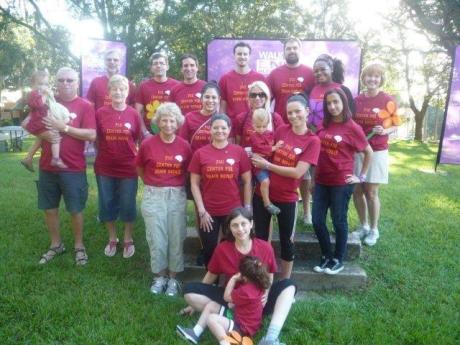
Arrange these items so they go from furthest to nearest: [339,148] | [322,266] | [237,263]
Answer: [322,266] → [339,148] → [237,263]

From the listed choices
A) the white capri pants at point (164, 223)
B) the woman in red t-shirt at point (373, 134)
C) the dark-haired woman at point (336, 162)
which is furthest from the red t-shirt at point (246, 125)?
the woman in red t-shirt at point (373, 134)

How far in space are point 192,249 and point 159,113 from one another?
171 cm

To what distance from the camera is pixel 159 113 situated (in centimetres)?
378

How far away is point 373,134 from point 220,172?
192 centimetres

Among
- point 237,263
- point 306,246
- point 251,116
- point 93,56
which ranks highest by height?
point 93,56

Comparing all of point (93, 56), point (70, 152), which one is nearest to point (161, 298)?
point (70, 152)

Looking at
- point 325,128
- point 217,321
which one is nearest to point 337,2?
point 325,128

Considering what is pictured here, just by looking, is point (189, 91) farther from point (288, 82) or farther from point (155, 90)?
point (288, 82)

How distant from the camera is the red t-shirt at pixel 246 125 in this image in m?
4.08

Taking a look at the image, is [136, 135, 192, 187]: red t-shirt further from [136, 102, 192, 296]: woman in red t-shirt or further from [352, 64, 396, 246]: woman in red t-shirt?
[352, 64, 396, 246]: woman in red t-shirt

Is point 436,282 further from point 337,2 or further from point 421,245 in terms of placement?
point 337,2

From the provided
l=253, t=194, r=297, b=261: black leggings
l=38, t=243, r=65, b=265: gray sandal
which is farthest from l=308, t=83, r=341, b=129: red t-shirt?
l=38, t=243, r=65, b=265: gray sandal

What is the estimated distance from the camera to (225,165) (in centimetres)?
369

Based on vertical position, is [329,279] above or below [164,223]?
below
